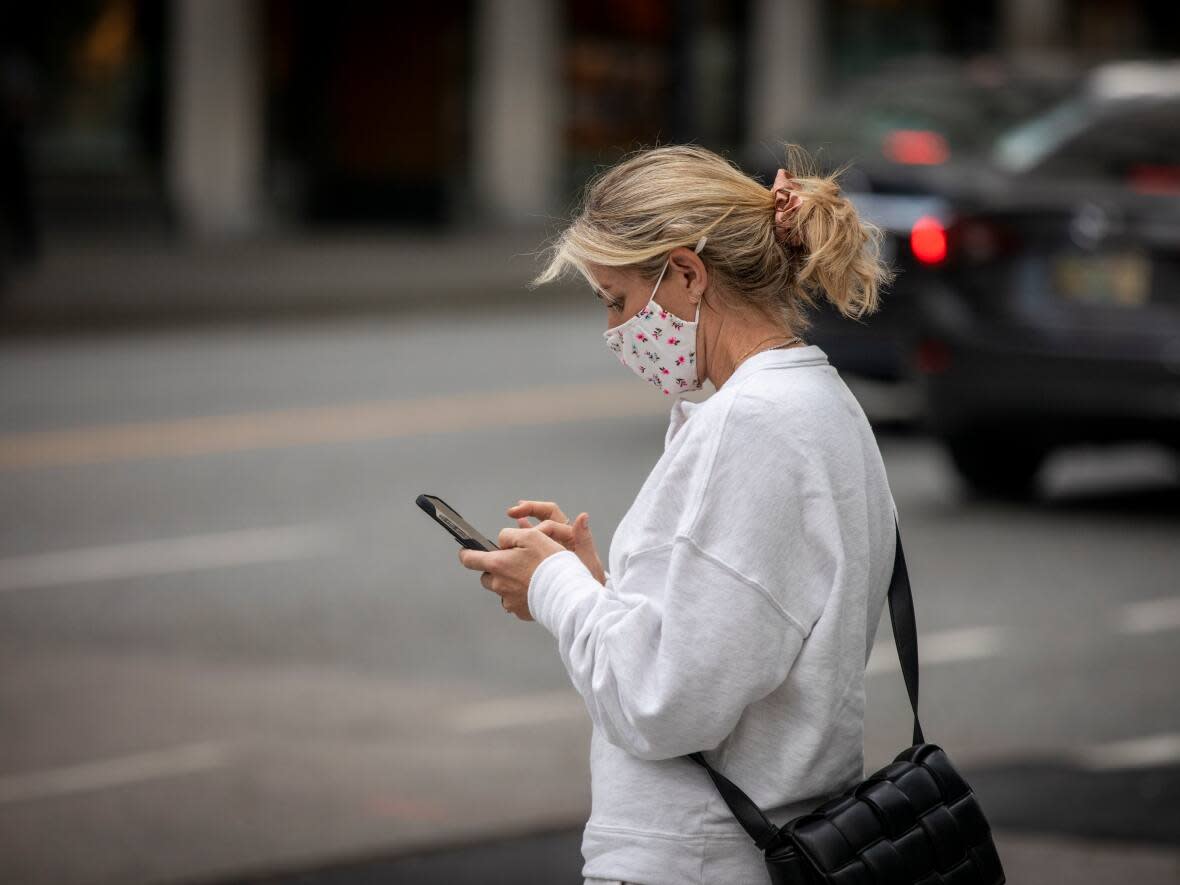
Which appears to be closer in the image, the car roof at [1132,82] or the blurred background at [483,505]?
the blurred background at [483,505]

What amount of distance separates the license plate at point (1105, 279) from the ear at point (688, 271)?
6.98 metres

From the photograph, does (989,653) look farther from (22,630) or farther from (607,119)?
(607,119)

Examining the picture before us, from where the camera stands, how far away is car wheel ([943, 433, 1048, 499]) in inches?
396

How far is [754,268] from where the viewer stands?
259 cm

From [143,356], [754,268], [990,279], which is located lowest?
[143,356]

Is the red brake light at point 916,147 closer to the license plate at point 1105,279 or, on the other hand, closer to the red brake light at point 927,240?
the red brake light at point 927,240

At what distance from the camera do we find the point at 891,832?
8.25 ft

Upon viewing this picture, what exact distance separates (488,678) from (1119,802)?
2.21 meters

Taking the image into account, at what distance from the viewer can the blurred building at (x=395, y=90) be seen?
25266mm

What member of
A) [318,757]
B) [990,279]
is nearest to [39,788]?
[318,757]

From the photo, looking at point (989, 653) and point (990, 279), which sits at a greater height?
point (990, 279)

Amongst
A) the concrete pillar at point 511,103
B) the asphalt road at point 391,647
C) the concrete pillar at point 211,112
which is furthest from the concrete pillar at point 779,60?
the asphalt road at point 391,647

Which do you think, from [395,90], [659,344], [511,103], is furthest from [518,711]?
[395,90]

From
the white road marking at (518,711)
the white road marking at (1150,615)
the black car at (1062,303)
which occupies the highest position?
the black car at (1062,303)
